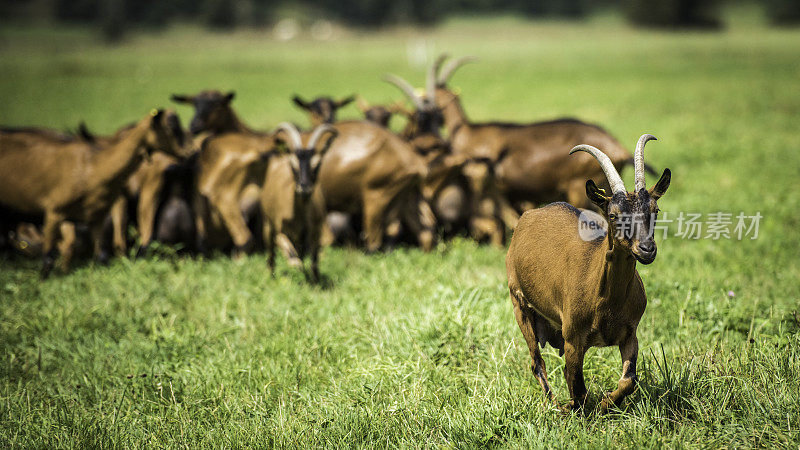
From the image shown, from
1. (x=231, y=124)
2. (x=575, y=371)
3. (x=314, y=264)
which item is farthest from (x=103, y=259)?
(x=575, y=371)

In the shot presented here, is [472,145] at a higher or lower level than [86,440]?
higher

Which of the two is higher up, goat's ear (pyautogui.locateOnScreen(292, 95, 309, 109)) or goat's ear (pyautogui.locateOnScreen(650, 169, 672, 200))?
goat's ear (pyautogui.locateOnScreen(650, 169, 672, 200))

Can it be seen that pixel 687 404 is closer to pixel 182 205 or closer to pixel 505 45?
pixel 182 205

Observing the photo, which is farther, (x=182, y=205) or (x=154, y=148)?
(x=182, y=205)

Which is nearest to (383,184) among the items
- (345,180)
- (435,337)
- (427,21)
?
(345,180)

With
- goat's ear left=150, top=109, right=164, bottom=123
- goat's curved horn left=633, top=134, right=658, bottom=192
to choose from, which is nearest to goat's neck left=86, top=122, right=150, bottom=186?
goat's ear left=150, top=109, right=164, bottom=123

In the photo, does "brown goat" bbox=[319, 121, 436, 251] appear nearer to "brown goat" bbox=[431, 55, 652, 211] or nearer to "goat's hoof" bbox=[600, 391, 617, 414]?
"brown goat" bbox=[431, 55, 652, 211]

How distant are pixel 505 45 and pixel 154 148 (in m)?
51.1

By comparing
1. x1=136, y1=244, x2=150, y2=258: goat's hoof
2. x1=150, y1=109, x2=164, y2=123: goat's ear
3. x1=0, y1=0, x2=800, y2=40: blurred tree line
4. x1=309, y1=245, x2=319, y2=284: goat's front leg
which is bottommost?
x1=136, y1=244, x2=150, y2=258: goat's hoof

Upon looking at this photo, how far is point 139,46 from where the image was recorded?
204 feet

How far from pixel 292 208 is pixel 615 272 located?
4.09 meters

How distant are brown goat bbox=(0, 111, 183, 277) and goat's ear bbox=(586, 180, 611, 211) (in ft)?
17.2

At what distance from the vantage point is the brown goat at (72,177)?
6820 mm

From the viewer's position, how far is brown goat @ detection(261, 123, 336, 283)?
6207mm
